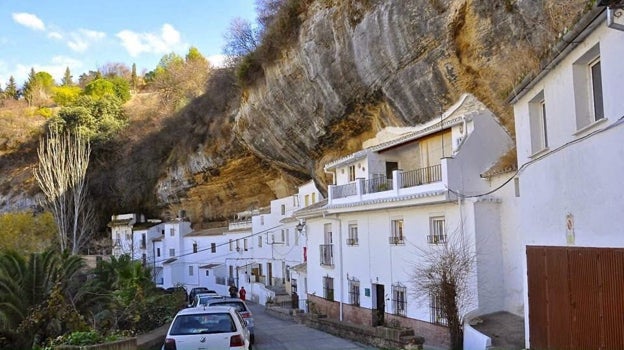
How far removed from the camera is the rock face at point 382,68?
20.4 metres

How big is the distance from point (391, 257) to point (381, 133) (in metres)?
8.95

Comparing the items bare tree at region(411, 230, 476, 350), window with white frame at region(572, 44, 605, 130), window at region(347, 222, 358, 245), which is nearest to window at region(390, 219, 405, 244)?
bare tree at region(411, 230, 476, 350)

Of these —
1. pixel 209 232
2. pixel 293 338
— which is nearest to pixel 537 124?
pixel 293 338

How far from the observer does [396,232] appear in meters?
21.6

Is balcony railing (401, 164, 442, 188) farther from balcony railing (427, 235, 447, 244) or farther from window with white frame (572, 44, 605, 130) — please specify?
window with white frame (572, 44, 605, 130)

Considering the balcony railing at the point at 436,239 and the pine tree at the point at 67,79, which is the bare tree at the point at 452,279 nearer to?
the balcony railing at the point at 436,239

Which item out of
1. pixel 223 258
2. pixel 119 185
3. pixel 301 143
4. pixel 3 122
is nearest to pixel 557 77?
pixel 301 143

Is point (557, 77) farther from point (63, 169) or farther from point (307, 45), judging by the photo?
point (63, 169)

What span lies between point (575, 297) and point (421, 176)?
A: 1226 centimetres

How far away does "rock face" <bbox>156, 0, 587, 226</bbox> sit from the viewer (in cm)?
2036

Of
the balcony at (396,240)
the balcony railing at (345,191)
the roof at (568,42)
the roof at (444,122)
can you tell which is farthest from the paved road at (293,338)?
the roof at (568,42)

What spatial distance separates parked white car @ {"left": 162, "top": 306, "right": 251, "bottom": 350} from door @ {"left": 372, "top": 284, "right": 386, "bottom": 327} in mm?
12111

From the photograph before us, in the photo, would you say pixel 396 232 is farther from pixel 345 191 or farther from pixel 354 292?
pixel 354 292

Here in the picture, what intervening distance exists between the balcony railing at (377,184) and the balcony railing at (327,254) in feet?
14.9
